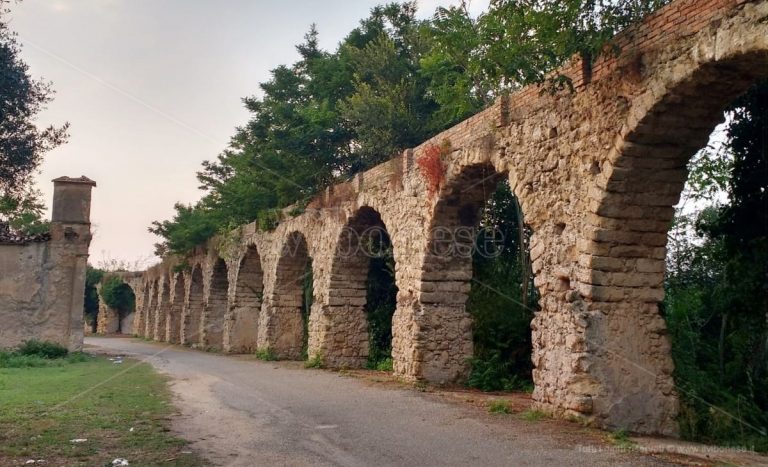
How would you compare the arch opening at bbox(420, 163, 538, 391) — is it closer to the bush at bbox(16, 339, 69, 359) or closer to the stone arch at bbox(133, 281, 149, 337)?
the bush at bbox(16, 339, 69, 359)

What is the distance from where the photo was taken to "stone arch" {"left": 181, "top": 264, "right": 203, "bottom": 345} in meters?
27.8

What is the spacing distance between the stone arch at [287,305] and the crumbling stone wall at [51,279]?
4.64 metres

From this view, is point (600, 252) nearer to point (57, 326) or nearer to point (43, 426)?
point (43, 426)

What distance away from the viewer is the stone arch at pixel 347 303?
582 inches

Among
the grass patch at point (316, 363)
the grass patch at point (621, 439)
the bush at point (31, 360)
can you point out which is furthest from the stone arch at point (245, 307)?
the grass patch at point (621, 439)

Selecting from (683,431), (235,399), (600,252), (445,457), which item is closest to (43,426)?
(235,399)

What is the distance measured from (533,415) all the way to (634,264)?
2.03 meters

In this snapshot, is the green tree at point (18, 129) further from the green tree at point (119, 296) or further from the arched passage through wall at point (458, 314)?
the green tree at point (119, 296)

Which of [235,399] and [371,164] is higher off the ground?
[371,164]

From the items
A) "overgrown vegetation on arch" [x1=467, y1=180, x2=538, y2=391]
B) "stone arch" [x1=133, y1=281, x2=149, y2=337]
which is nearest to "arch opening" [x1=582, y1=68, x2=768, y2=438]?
"overgrown vegetation on arch" [x1=467, y1=180, x2=538, y2=391]

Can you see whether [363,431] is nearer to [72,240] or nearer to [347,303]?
[347,303]

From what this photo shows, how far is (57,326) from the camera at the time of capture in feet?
52.4

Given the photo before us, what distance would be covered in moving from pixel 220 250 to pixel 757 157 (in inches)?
740

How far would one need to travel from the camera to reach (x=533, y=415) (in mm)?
7867
